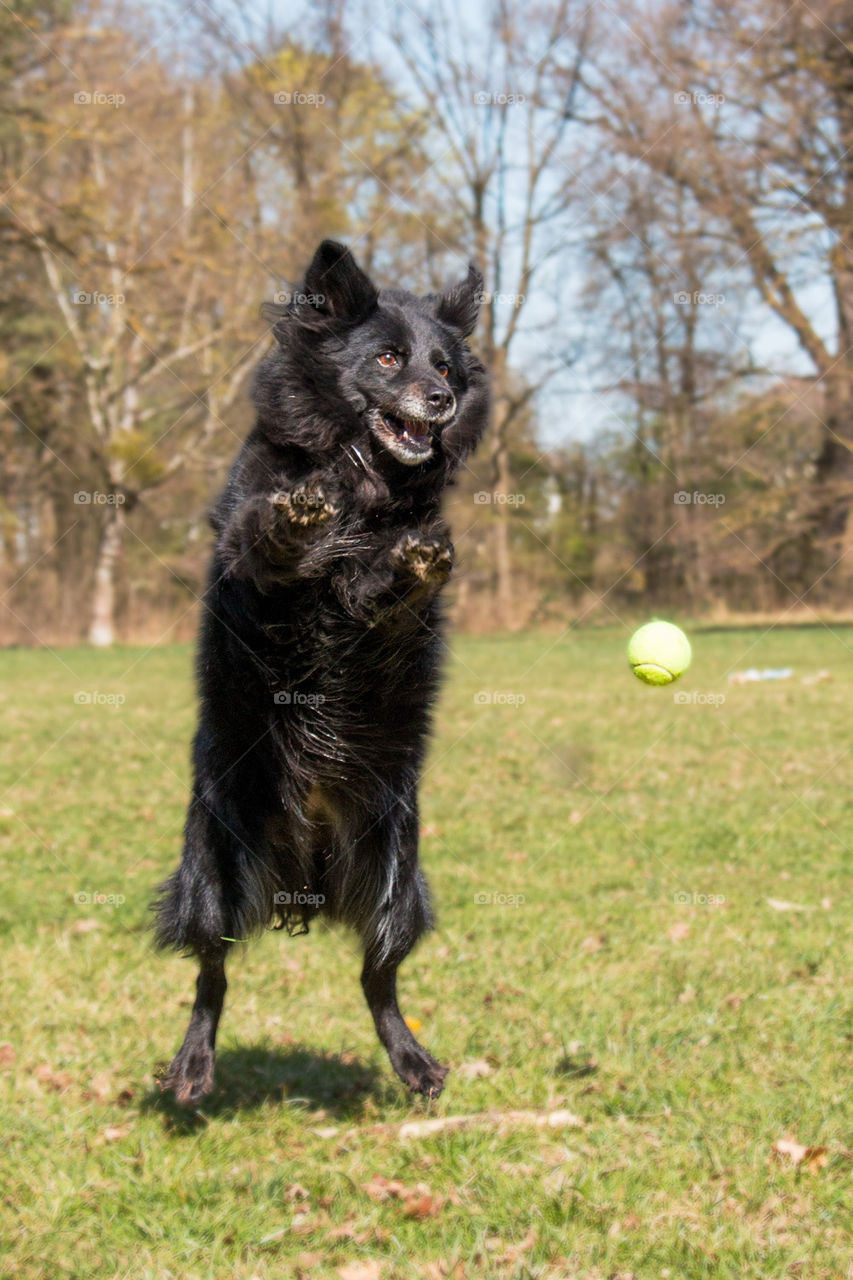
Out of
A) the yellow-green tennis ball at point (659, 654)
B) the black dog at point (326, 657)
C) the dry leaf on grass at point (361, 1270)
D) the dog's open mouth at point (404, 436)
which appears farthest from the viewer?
the yellow-green tennis ball at point (659, 654)

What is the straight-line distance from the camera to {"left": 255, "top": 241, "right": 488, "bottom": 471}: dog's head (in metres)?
3.65

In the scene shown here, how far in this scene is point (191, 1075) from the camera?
11.1ft

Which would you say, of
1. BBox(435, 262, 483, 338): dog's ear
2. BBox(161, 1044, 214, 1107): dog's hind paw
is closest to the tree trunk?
BBox(435, 262, 483, 338): dog's ear

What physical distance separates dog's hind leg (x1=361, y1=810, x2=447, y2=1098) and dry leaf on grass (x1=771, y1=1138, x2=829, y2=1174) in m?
1.01

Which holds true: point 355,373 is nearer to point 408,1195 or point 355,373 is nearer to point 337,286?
point 337,286

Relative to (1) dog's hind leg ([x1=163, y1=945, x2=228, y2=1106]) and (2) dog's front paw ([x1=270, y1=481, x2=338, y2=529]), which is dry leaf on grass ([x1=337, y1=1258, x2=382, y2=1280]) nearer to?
(1) dog's hind leg ([x1=163, y1=945, x2=228, y2=1106])

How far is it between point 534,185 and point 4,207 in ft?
46.6

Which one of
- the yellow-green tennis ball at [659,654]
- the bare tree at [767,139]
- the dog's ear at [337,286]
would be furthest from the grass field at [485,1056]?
the bare tree at [767,139]

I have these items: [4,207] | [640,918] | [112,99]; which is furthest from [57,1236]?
[4,207]

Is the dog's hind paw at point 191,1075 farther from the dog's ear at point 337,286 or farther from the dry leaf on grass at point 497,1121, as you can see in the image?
the dog's ear at point 337,286

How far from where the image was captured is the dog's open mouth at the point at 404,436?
3.66 meters

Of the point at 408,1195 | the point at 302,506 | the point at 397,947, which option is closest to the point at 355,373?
the point at 302,506

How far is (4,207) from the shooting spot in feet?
55.3

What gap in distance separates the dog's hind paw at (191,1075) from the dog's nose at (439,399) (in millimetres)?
2112
